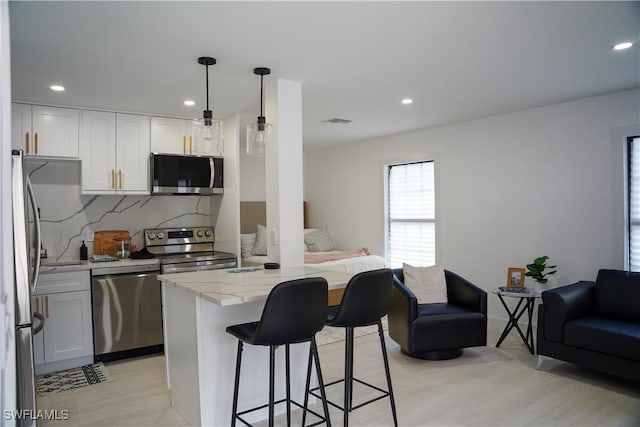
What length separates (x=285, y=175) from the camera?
3.44 m

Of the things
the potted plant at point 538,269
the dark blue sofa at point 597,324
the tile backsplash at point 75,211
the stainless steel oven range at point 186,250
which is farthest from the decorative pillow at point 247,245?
the dark blue sofa at point 597,324

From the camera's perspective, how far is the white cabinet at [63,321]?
150 inches

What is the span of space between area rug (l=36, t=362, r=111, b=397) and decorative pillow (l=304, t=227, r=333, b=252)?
11.0ft

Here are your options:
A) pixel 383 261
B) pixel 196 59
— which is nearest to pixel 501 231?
pixel 383 261

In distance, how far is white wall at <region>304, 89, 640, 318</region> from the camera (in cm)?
405

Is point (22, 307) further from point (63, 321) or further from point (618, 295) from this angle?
point (618, 295)

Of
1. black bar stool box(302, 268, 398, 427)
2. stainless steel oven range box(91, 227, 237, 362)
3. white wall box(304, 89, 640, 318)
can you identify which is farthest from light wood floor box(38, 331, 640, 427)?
white wall box(304, 89, 640, 318)

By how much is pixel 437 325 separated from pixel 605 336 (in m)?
1.21

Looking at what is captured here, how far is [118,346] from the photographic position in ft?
13.6

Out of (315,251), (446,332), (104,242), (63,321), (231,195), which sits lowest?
(446,332)

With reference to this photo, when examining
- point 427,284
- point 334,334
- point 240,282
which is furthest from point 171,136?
point 427,284

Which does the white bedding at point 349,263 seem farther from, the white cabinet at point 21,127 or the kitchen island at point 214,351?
the white cabinet at point 21,127

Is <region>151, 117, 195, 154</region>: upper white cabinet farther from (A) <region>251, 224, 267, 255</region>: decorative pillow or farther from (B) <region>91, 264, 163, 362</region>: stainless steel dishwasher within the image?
(A) <region>251, 224, 267, 255</region>: decorative pillow

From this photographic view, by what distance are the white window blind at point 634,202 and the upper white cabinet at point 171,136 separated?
166 inches
